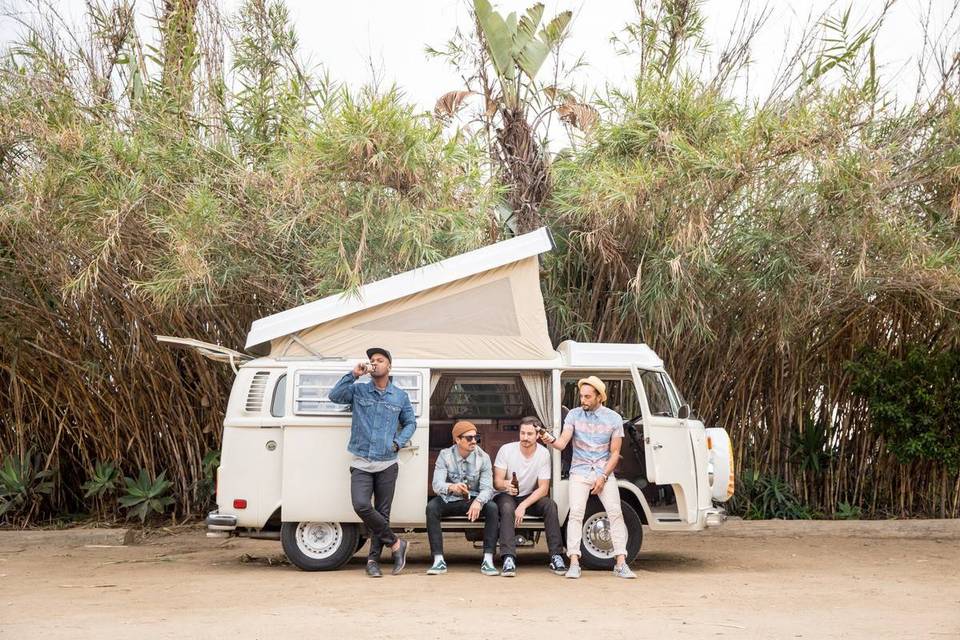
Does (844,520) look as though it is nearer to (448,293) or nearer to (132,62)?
(448,293)

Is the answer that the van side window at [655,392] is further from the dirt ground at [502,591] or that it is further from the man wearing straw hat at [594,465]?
the dirt ground at [502,591]

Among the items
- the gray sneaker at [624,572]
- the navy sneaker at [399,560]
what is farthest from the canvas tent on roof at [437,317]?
the gray sneaker at [624,572]

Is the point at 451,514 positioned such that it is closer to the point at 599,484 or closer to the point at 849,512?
the point at 599,484

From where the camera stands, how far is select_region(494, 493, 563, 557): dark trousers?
25.2 ft

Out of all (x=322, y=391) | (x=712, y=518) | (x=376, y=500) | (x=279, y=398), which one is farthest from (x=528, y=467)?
(x=279, y=398)

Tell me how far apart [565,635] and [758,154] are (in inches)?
166

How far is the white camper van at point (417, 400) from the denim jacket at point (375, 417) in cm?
22

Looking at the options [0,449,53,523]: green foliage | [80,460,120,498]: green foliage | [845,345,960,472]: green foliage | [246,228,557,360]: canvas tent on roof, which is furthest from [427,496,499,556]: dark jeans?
[0,449,53,523]: green foliage

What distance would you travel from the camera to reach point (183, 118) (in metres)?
9.44

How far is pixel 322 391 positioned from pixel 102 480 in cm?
358

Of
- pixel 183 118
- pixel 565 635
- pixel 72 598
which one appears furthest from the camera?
pixel 183 118

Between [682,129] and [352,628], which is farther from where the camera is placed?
[682,129]

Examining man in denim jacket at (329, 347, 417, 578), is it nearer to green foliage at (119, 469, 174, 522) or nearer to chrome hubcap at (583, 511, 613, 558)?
chrome hubcap at (583, 511, 613, 558)

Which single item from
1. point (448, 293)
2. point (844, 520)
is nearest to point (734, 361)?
point (844, 520)
